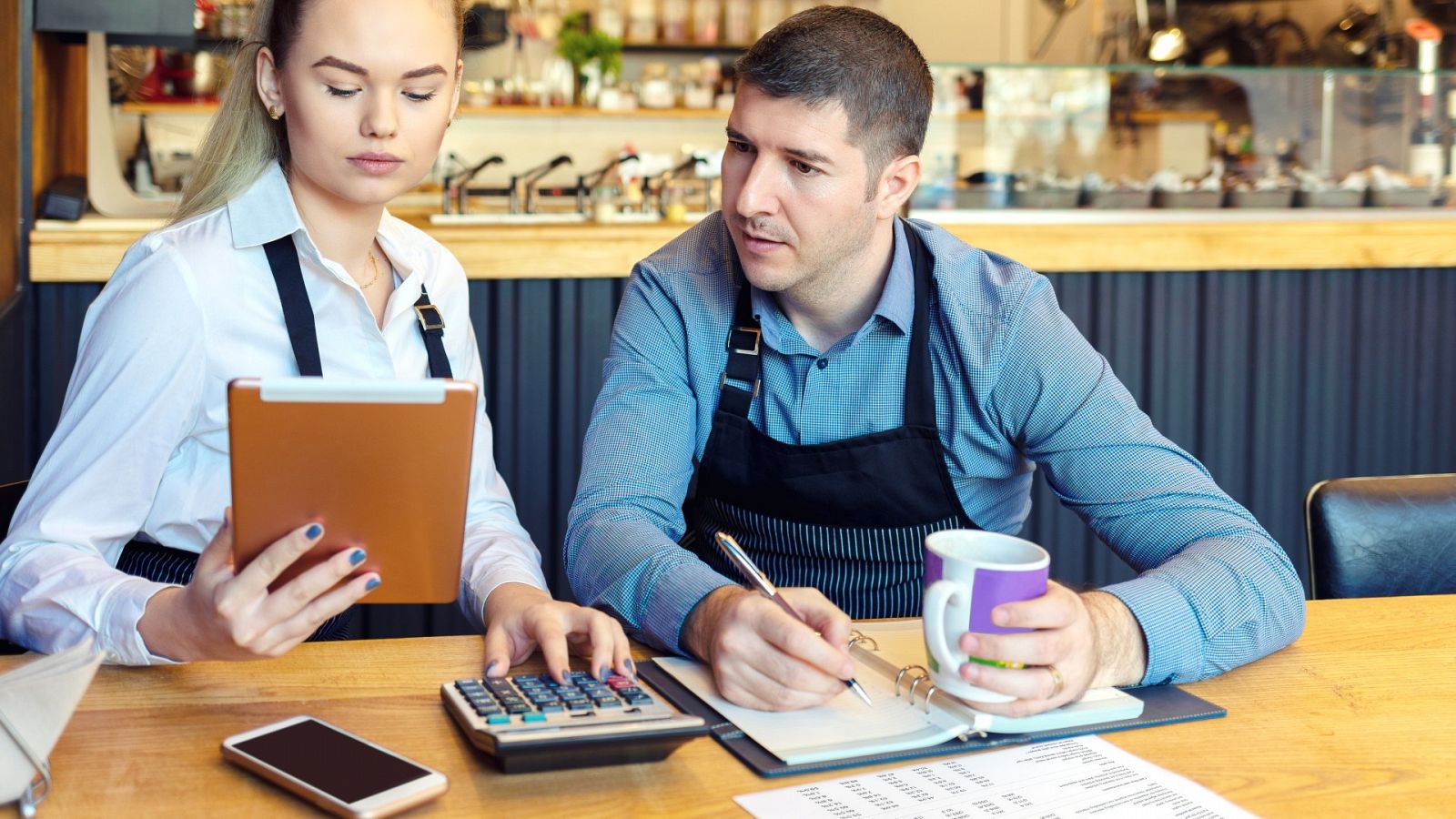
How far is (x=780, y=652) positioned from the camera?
1.04 meters

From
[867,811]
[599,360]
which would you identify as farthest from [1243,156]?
[867,811]

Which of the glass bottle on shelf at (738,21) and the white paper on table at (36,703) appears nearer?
the white paper on table at (36,703)

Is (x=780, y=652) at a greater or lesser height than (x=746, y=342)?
lesser

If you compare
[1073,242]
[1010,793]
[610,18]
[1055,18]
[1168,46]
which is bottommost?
[1010,793]

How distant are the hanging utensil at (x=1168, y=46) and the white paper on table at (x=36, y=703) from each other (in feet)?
14.8

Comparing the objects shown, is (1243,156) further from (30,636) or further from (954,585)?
(30,636)

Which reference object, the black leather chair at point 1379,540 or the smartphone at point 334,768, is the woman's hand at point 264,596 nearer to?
the smartphone at point 334,768

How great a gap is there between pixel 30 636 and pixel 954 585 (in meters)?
0.82

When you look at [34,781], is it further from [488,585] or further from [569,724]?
[488,585]

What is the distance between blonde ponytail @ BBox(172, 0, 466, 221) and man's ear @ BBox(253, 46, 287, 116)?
22 mm

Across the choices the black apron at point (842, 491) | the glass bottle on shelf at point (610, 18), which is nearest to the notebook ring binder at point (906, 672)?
the black apron at point (842, 491)

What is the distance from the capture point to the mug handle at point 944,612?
982mm

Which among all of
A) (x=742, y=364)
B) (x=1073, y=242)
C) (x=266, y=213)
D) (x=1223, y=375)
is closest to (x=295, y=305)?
(x=266, y=213)

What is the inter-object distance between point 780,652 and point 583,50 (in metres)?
4.54
